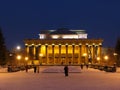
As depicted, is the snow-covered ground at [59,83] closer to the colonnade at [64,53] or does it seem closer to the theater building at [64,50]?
the theater building at [64,50]

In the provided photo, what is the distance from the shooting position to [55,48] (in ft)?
626

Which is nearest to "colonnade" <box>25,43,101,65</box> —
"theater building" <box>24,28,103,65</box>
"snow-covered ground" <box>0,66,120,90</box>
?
"theater building" <box>24,28,103,65</box>

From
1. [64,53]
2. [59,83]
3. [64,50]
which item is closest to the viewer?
[59,83]

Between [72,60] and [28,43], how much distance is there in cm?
2197

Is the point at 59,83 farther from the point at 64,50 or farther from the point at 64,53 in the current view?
the point at 64,53

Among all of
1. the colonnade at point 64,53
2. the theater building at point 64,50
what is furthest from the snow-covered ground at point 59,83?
the colonnade at point 64,53

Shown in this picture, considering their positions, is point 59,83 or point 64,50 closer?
point 59,83

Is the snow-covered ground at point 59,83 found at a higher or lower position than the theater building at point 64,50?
lower

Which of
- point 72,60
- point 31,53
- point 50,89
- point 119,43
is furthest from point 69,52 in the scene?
point 50,89

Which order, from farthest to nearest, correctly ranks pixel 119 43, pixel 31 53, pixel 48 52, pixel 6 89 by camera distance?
pixel 48 52 < pixel 31 53 < pixel 119 43 < pixel 6 89

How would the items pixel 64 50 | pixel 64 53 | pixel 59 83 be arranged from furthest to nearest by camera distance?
pixel 64 53, pixel 64 50, pixel 59 83

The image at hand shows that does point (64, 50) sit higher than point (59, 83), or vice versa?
point (64, 50)

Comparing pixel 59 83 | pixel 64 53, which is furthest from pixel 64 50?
pixel 59 83

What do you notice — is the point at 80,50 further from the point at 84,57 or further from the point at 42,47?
the point at 42,47
